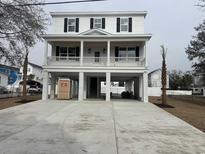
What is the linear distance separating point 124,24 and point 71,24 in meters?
6.08

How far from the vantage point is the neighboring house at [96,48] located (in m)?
31.2

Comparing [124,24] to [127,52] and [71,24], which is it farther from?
[71,24]

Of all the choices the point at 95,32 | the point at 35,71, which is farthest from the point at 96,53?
the point at 35,71

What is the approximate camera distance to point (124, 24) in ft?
114

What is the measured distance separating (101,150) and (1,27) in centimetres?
823

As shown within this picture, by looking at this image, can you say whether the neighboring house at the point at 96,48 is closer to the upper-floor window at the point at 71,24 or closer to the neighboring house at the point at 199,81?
the upper-floor window at the point at 71,24

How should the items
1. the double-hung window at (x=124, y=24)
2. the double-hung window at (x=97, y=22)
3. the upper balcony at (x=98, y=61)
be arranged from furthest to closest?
the double-hung window at (x=97, y=22), the double-hung window at (x=124, y=24), the upper balcony at (x=98, y=61)

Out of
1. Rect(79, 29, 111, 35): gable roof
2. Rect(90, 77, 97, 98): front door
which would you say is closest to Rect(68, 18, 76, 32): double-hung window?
Rect(79, 29, 111, 35): gable roof

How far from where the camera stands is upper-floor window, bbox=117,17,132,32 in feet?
113

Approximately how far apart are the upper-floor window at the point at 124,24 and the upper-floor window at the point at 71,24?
4.79 m

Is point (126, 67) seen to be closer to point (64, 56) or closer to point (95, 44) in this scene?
point (95, 44)

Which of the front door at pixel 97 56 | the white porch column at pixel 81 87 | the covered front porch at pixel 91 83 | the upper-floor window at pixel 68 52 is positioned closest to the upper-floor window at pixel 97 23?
the front door at pixel 97 56

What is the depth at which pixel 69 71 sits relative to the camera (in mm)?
31672

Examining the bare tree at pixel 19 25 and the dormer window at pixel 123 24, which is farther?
the dormer window at pixel 123 24
